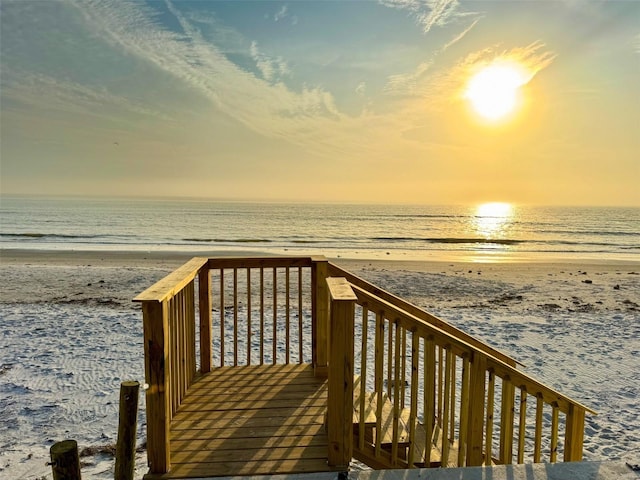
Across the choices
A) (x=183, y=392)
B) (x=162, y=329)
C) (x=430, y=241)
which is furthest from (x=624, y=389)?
(x=430, y=241)

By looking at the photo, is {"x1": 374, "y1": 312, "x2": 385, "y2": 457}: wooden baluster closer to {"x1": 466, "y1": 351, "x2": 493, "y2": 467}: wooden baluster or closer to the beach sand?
{"x1": 466, "y1": 351, "x2": 493, "y2": 467}: wooden baluster

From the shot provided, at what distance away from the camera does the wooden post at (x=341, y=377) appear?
306 cm

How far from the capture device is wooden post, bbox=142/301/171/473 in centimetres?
290

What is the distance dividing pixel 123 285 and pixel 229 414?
11103mm

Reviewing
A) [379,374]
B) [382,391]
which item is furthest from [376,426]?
[379,374]

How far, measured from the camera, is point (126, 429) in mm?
2566

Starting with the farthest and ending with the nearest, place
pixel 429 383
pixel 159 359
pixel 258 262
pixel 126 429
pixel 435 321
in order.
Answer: pixel 258 262, pixel 435 321, pixel 429 383, pixel 159 359, pixel 126 429

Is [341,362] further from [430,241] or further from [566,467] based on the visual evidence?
[430,241]

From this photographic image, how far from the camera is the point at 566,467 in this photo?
3082 mm

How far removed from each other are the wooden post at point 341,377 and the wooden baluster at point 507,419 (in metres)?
1.13

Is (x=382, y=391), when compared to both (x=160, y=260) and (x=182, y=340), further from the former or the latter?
(x=160, y=260)

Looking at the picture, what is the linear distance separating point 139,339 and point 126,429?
236 inches

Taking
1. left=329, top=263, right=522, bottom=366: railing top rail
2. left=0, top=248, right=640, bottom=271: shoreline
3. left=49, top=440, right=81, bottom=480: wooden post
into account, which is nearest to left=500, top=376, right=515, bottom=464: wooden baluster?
left=329, top=263, right=522, bottom=366: railing top rail

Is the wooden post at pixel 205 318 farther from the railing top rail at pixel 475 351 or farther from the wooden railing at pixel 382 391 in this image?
the railing top rail at pixel 475 351
